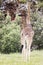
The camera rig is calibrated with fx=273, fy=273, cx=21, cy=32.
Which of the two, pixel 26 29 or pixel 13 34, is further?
pixel 13 34

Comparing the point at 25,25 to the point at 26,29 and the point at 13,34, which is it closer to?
the point at 26,29

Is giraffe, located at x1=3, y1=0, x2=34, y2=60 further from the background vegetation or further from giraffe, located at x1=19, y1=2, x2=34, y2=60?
the background vegetation

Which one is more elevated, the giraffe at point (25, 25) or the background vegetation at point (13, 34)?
the giraffe at point (25, 25)

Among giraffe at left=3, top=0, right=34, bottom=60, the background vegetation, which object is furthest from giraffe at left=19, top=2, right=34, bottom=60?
the background vegetation

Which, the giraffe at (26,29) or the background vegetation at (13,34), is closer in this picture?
the giraffe at (26,29)

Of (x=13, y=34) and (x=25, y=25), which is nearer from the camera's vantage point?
(x=25, y=25)

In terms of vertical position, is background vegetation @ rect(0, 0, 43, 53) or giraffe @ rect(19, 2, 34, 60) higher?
giraffe @ rect(19, 2, 34, 60)

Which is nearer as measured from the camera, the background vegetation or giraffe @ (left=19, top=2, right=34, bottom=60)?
giraffe @ (left=19, top=2, right=34, bottom=60)

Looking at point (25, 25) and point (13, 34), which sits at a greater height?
point (25, 25)

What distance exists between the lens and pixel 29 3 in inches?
45.5

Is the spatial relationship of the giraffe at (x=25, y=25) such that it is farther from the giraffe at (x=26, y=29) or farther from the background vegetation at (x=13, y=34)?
the background vegetation at (x=13, y=34)

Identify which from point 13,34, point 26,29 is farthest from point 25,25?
point 13,34

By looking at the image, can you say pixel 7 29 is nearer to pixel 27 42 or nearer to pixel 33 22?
pixel 33 22

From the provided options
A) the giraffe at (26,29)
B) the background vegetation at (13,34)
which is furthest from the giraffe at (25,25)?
the background vegetation at (13,34)
